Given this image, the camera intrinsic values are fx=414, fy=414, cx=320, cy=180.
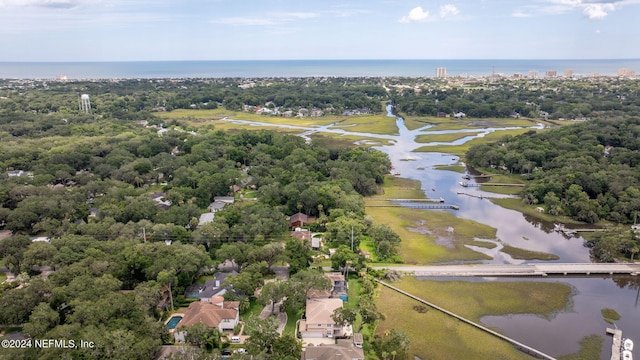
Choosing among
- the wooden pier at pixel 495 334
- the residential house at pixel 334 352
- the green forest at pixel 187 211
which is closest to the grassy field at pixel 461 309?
the wooden pier at pixel 495 334

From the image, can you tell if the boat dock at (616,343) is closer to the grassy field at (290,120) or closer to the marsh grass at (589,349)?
the marsh grass at (589,349)

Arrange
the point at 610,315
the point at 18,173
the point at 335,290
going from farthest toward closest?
the point at 18,173
the point at 335,290
the point at 610,315

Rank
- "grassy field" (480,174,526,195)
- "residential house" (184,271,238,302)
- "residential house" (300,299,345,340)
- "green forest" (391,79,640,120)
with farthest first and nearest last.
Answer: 1. "green forest" (391,79,640,120)
2. "grassy field" (480,174,526,195)
3. "residential house" (184,271,238,302)
4. "residential house" (300,299,345,340)

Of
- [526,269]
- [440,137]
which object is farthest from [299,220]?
[440,137]

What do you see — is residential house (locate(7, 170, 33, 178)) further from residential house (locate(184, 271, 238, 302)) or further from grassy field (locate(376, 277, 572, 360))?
grassy field (locate(376, 277, 572, 360))

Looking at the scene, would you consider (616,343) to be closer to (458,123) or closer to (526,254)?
(526,254)

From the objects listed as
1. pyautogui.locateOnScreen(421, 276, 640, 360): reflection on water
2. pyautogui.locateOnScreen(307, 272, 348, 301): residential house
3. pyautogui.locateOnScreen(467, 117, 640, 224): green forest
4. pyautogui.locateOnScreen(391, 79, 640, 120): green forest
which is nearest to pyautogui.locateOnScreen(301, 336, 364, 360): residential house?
pyautogui.locateOnScreen(307, 272, 348, 301): residential house

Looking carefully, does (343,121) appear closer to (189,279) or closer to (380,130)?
(380,130)
